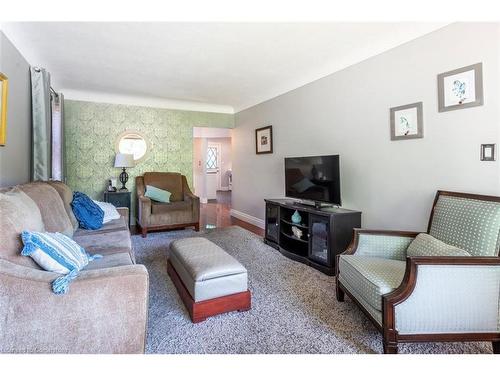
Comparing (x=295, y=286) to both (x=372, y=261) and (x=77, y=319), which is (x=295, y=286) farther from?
(x=77, y=319)

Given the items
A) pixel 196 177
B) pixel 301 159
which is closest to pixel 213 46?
pixel 301 159

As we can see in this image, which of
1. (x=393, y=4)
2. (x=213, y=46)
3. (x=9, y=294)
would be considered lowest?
(x=9, y=294)

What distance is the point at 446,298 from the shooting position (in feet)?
4.90

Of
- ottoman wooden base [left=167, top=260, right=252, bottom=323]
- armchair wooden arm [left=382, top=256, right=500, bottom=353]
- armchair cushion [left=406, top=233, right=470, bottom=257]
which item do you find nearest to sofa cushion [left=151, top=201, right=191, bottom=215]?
ottoman wooden base [left=167, top=260, right=252, bottom=323]

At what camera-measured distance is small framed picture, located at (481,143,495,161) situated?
6.38 ft

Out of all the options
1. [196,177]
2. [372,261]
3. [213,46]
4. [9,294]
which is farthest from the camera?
[196,177]

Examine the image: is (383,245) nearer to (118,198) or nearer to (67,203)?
(67,203)

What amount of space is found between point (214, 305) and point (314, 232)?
1.45 m

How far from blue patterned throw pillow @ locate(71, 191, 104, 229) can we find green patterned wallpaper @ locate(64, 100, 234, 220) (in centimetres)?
196

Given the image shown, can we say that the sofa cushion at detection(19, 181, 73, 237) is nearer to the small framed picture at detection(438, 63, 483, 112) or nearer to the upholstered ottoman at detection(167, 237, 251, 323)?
the upholstered ottoman at detection(167, 237, 251, 323)

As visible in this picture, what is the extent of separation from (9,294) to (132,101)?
430 centimetres

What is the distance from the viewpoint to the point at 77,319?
4.31ft

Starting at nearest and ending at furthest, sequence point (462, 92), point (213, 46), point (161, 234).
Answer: point (462, 92), point (213, 46), point (161, 234)

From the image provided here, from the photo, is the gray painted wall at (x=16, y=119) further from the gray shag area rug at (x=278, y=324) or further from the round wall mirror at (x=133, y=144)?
the round wall mirror at (x=133, y=144)
